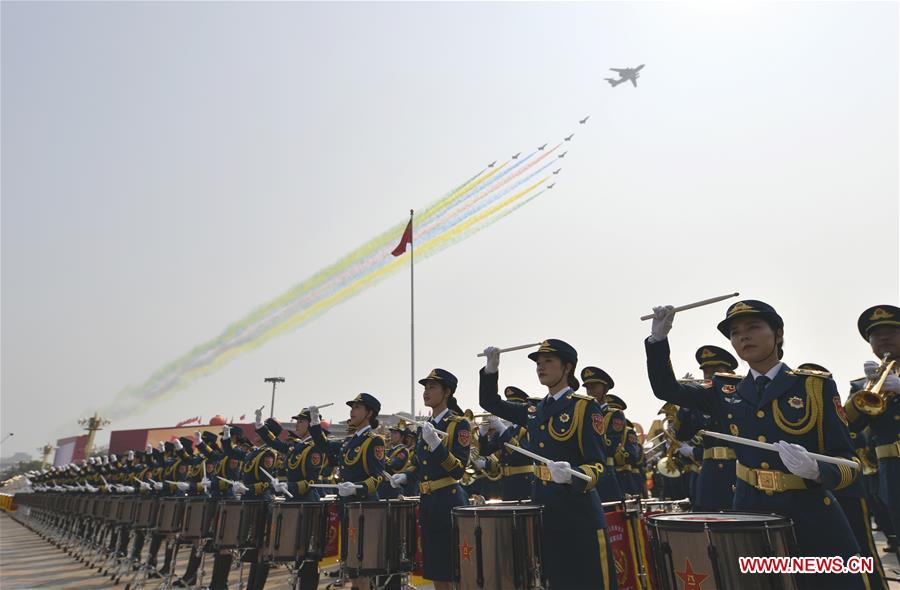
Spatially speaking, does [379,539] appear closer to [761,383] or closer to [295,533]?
[295,533]

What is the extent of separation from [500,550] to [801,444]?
242 centimetres

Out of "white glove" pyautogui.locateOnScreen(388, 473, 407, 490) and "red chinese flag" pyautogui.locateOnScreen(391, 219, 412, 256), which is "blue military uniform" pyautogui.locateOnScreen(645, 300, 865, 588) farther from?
"red chinese flag" pyautogui.locateOnScreen(391, 219, 412, 256)

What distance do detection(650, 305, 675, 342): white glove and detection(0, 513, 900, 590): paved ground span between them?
20.8 feet

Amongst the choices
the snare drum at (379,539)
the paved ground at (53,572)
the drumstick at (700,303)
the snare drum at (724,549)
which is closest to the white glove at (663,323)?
the drumstick at (700,303)

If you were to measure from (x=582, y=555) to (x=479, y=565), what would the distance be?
91 cm

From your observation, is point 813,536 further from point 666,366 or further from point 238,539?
point 238,539

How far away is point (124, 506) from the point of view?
42.5 ft

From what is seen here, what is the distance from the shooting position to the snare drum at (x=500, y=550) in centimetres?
429

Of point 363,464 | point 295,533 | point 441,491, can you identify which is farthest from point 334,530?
point 441,491

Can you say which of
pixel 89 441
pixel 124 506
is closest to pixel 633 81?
pixel 124 506

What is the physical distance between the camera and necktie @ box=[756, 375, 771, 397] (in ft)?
12.2

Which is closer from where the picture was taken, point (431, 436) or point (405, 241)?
point (431, 436)

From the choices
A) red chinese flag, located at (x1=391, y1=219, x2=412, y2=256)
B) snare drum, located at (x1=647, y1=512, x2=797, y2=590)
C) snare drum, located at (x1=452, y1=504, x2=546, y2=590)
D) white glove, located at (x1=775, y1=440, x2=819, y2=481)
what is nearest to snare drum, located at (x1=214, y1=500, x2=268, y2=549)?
snare drum, located at (x1=452, y1=504, x2=546, y2=590)

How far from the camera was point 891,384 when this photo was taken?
15.8ft
